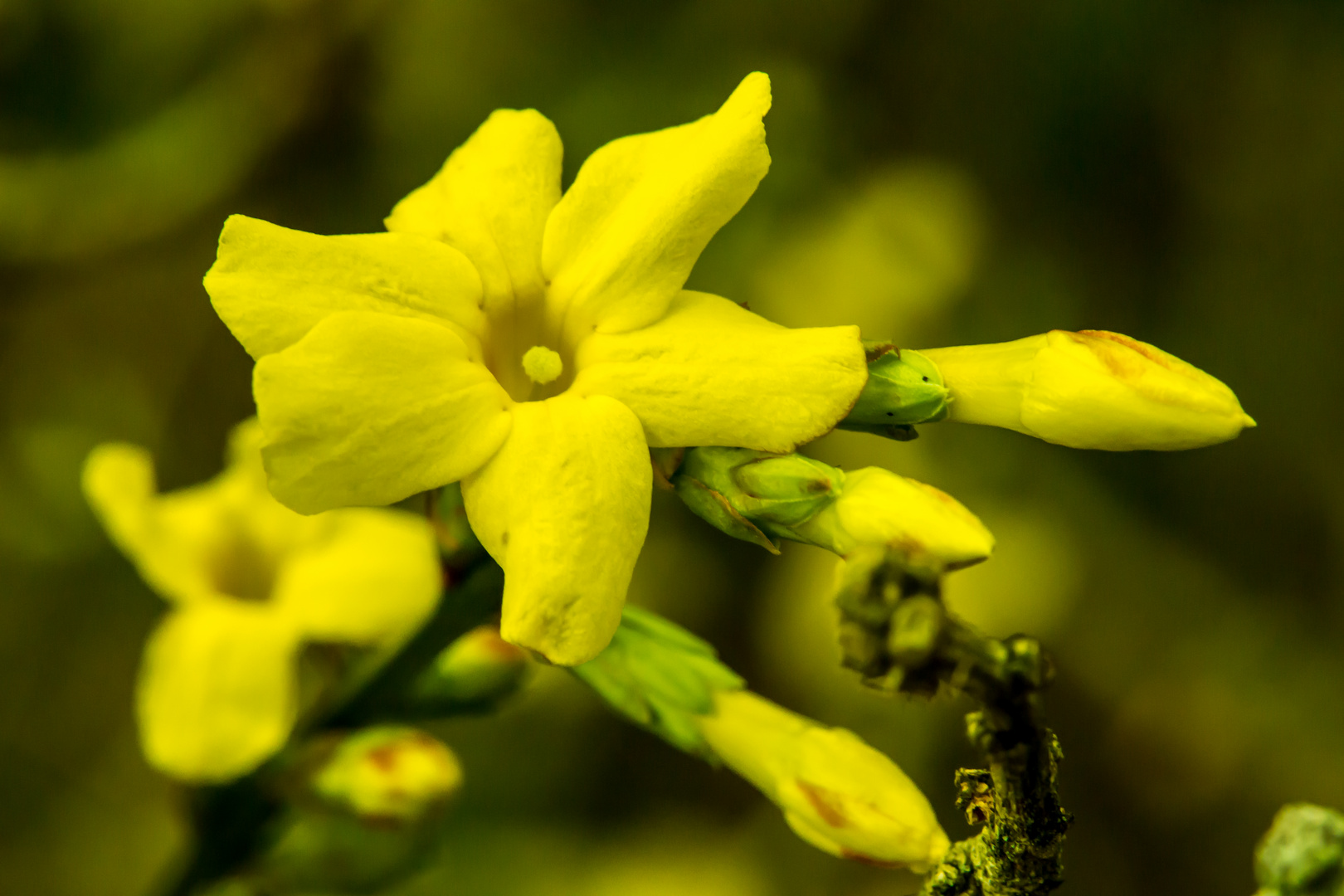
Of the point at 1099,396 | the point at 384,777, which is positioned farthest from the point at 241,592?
the point at 1099,396

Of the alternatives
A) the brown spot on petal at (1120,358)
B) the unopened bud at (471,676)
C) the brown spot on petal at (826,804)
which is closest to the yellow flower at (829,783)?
the brown spot on petal at (826,804)

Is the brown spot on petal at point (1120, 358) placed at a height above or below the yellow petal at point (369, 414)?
above

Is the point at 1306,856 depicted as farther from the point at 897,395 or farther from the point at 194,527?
the point at 194,527

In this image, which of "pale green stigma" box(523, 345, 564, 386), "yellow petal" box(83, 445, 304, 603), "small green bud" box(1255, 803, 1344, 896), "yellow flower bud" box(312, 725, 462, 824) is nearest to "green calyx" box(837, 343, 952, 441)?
"pale green stigma" box(523, 345, 564, 386)

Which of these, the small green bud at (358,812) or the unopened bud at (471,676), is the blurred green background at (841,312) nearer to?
the small green bud at (358,812)

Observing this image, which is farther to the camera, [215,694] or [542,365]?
[215,694]

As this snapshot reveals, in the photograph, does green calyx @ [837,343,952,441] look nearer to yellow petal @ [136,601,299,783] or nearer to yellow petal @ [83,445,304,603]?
yellow petal @ [136,601,299,783]
